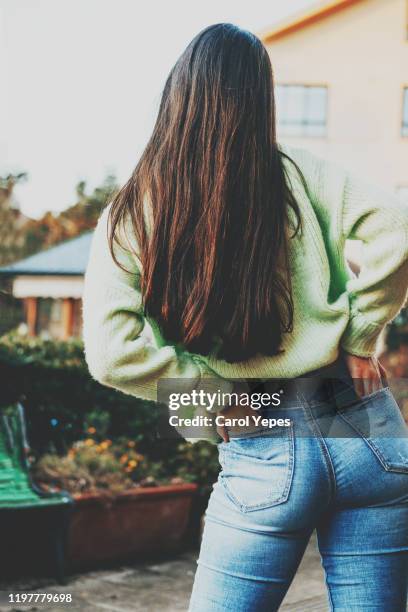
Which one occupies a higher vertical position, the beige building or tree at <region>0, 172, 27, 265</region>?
the beige building

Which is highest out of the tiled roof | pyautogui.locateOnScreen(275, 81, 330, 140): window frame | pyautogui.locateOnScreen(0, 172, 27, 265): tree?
the tiled roof

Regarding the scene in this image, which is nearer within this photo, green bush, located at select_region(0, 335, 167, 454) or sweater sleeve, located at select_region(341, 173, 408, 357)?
sweater sleeve, located at select_region(341, 173, 408, 357)

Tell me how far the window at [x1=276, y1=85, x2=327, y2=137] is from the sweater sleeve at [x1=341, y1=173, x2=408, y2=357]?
9313 mm

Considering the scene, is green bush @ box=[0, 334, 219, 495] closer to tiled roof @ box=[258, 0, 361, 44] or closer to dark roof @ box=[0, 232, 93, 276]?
dark roof @ box=[0, 232, 93, 276]

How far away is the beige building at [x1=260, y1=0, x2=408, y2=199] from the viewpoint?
29.8ft

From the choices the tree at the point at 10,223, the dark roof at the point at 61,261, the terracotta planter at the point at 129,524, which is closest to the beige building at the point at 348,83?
the dark roof at the point at 61,261

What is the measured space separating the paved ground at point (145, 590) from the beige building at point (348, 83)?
570 centimetres

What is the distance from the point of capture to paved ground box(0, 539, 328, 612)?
10.6 feet

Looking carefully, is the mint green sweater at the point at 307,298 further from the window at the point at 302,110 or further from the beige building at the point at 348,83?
the window at the point at 302,110

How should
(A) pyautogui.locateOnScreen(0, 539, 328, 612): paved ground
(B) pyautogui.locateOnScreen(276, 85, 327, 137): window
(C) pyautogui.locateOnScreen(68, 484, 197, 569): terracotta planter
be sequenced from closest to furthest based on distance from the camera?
(A) pyautogui.locateOnScreen(0, 539, 328, 612): paved ground → (C) pyautogui.locateOnScreen(68, 484, 197, 569): terracotta planter → (B) pyautogui.locateOnScreen(276, 85, 327, 137): window

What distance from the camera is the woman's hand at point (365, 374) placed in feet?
3.87

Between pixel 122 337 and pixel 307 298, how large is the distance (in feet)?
0.81

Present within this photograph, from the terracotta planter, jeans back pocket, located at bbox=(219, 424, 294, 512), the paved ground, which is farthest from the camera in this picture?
the terracotta planter

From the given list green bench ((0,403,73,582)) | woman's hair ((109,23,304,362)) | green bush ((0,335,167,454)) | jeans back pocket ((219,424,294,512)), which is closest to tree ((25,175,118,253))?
green bush ((0,335,167,454))
